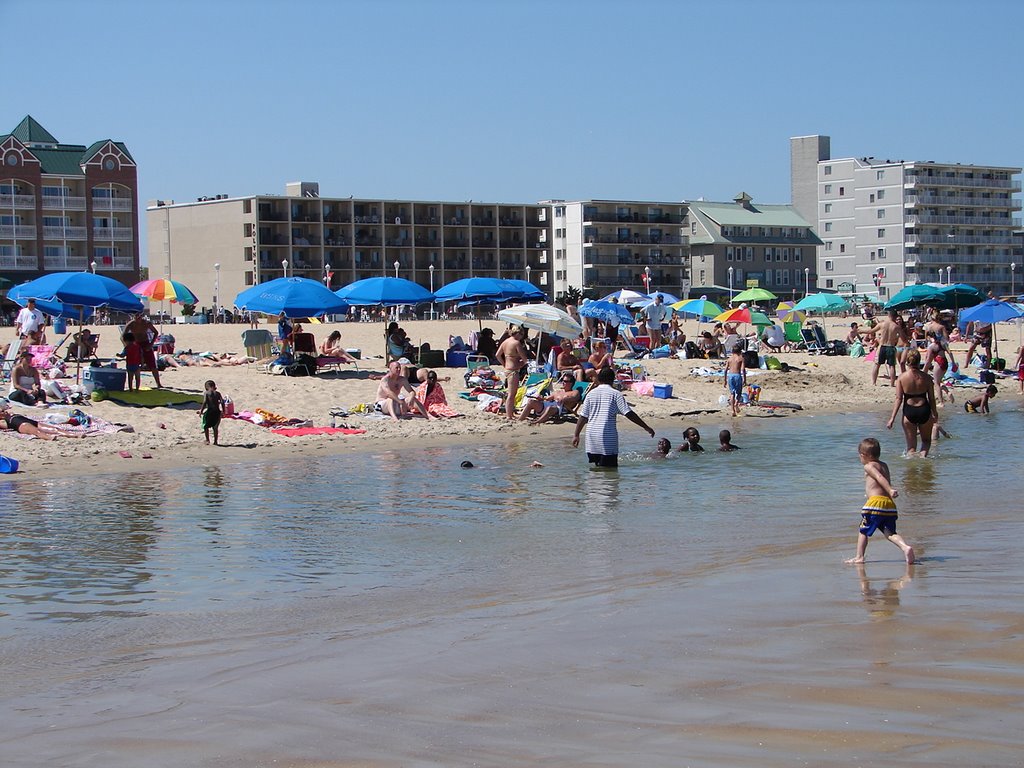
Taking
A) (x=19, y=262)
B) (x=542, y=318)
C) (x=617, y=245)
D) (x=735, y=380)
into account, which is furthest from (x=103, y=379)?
(x=617, y=245)

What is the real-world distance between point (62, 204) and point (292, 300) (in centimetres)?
5660

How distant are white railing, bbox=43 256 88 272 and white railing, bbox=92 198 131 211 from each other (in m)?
3.25

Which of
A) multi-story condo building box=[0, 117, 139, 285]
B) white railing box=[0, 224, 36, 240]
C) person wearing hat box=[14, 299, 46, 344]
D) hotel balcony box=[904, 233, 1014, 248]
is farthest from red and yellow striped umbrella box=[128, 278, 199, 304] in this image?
hotel balcony box=[904, 233, 1014, 248]

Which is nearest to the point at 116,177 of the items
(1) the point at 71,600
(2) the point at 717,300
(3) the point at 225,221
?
(3) the point at 225,221

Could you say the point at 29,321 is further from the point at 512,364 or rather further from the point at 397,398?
the point at 512,364

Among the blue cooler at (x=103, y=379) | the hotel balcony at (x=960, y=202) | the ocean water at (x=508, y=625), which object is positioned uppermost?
the hotel balcony at (x=960, y=202)

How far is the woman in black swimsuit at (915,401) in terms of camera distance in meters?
14.1

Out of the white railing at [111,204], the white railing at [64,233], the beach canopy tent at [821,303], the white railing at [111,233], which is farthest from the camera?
the white railing at [111,204]

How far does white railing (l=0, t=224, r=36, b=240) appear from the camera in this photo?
233 feet

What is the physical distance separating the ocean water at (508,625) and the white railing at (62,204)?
64.3m

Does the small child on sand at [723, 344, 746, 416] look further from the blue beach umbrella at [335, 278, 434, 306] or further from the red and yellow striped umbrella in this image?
the red and yellow striped umbrella

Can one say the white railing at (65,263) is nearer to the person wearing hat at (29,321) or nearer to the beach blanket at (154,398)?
the person wearing hat at (29,321)

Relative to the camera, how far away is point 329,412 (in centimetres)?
1958

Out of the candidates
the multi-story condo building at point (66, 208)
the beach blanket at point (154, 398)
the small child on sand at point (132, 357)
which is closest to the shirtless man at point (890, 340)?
the beach blanket at point (154, 398)
